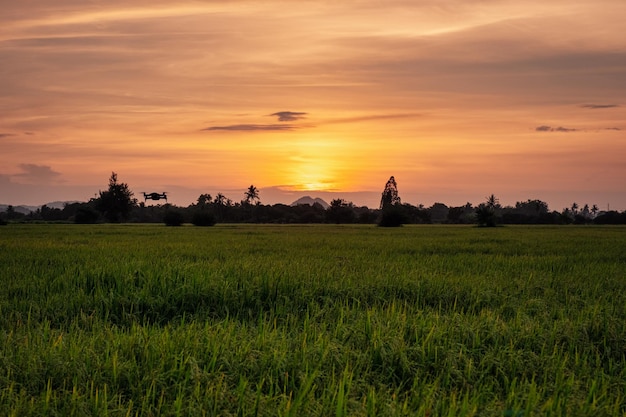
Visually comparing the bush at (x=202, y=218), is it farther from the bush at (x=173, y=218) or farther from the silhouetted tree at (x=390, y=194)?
the silhouetted tree at (x=390, y=194)

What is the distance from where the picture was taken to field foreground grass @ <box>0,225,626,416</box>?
3.76 m

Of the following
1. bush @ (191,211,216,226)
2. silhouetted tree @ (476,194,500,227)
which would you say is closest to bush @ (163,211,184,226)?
bush @ (191,211,216,226)

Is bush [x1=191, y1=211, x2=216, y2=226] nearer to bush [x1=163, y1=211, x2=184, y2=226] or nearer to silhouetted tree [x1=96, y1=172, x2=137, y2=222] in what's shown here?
bush [x1=163, y1=211, x2=184, y2=226]

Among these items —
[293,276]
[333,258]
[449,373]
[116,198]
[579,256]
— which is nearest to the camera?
[449,373]

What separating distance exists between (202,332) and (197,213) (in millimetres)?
49107

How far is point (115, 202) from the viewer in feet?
282

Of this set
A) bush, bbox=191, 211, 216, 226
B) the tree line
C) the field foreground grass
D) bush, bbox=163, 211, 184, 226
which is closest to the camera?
the field foreground grass

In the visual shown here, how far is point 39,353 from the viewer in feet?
15.4

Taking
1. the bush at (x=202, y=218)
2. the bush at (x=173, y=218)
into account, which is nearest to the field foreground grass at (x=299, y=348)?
the bush at (x=202, y=218)

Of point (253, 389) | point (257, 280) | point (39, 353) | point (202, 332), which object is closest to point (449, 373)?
point (253, 389)

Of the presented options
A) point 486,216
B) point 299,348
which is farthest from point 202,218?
point 299,348

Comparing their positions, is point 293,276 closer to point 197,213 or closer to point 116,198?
point 197,213

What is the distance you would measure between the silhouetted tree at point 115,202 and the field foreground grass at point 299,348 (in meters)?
79.7

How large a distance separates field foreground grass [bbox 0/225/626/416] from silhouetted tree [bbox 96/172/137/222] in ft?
262
